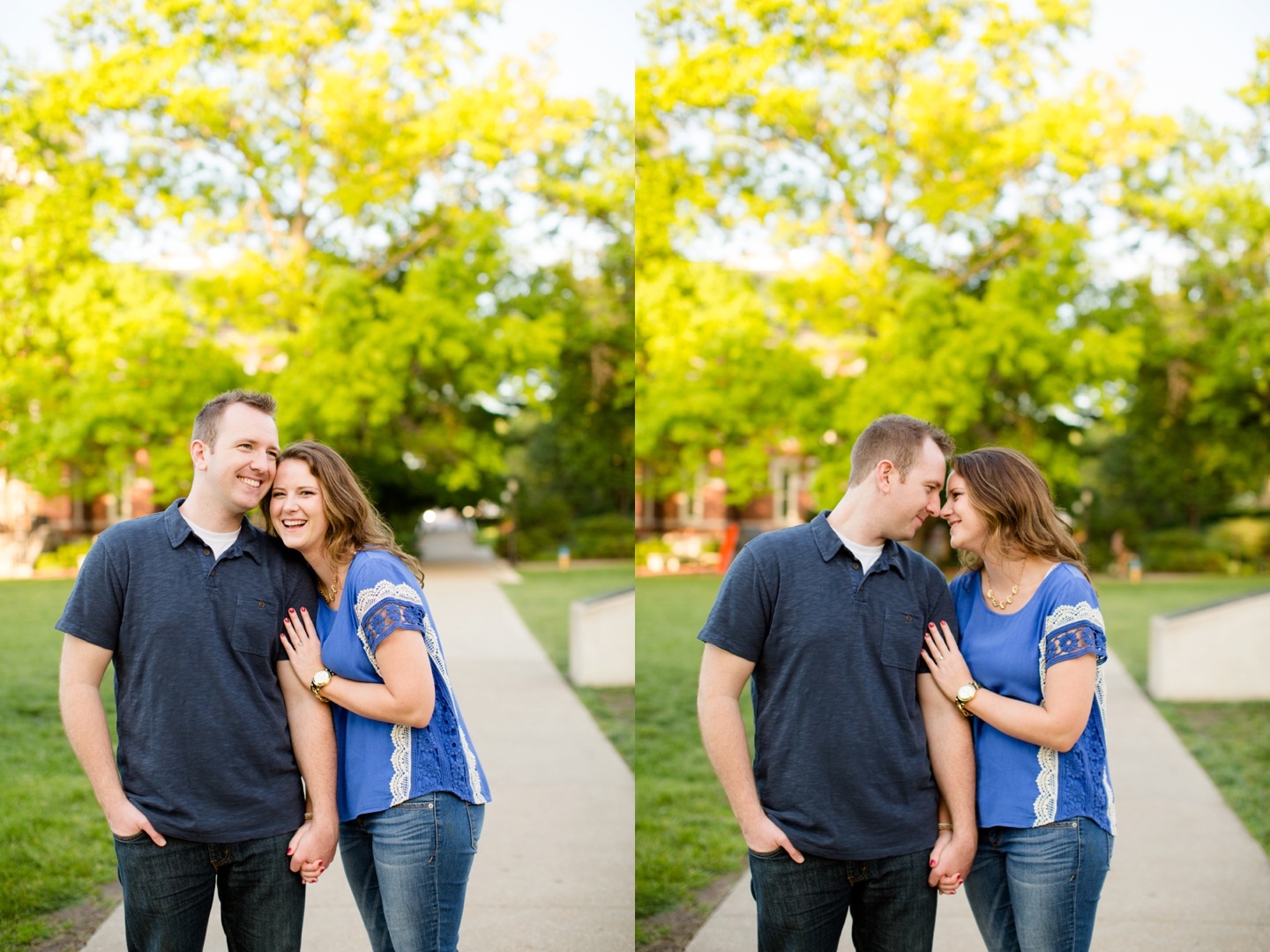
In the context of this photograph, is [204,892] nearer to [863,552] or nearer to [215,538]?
[215,538]

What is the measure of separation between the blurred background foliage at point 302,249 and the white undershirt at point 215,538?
8945 millimetres

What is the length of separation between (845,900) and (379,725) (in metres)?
1.10

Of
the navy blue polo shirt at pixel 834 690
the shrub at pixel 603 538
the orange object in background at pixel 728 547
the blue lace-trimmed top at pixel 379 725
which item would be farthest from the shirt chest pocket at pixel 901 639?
the shrub at pixel 603 538

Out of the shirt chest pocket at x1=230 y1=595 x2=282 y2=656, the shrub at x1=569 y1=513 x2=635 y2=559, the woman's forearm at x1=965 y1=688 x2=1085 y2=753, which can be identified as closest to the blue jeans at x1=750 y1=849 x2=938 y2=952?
the woman's forearm at x1=965 y1=688 x2=1085 y2=753

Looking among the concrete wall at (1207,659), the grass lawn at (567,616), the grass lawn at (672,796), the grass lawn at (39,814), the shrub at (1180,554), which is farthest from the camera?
the shrub at (1180,554)

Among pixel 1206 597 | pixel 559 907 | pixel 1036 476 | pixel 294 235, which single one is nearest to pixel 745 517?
pixel 1206 597

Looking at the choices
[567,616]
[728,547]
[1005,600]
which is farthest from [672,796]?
[728,547]

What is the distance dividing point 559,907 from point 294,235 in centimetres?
1052

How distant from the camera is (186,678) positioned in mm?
2107

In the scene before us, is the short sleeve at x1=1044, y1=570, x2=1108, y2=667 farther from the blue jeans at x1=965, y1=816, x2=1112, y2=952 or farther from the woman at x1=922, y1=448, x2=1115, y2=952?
the blue jeans at x1=965, y1=816, x2=1112, y2=952

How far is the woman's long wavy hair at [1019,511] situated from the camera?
7.14ft

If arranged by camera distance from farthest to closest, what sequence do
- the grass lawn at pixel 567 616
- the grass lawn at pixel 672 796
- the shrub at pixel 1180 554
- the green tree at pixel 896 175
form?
the shrub at pixel 1180 554
the green tree at pixel 896 175
the grass lawn at pixel 567 616
the grass lawn at pixel 672 796

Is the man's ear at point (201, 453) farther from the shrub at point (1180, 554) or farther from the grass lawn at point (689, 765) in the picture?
the shrub at point (1180, 554)

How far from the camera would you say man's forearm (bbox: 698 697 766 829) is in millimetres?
2068
